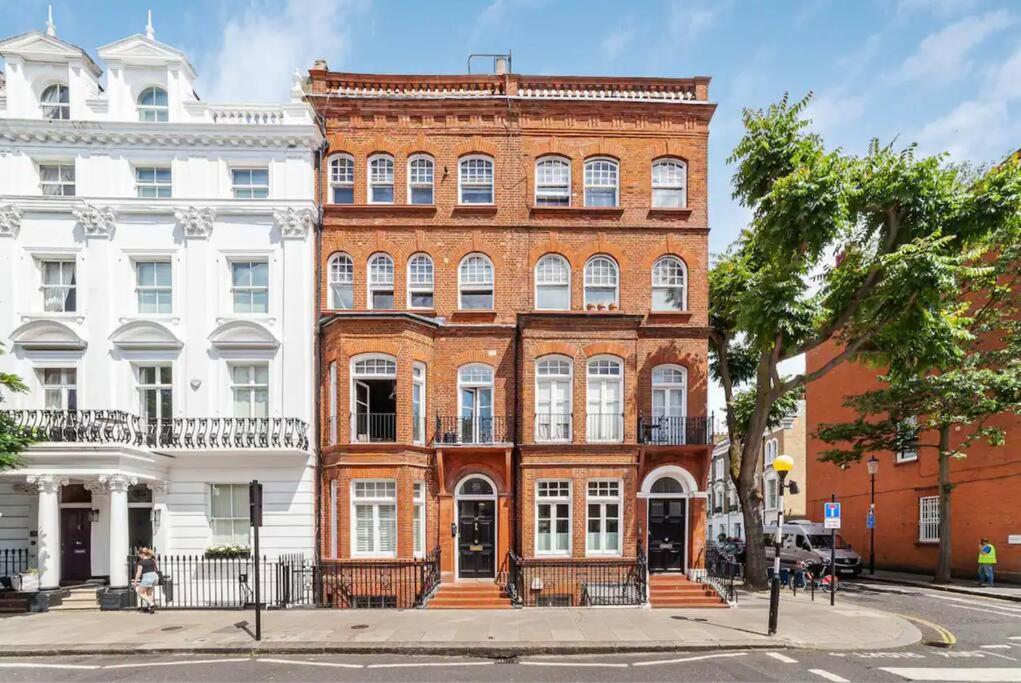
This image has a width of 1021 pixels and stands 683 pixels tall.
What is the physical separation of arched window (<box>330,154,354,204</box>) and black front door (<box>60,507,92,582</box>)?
11.2 meters

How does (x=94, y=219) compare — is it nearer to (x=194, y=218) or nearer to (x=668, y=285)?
(x=194, y=218)

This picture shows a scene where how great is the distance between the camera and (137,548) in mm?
17656

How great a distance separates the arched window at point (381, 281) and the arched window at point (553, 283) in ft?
14.2

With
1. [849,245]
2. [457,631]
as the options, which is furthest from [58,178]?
[849,245]

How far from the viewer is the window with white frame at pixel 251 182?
18.5m

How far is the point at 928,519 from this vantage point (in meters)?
25.7

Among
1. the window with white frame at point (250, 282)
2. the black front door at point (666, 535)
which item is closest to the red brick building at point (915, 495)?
the black front door at point (666, 535)

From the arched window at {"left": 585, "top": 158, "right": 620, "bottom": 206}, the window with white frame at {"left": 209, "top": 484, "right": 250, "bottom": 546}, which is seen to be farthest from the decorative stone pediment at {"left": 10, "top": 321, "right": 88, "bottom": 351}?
the arched window at {"left": 585, "top": 158, "right": 620, "bottom": 206}

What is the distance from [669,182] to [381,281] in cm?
909

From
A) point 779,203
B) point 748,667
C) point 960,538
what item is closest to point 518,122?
point 779,203

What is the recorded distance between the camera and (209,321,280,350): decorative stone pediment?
17.8m

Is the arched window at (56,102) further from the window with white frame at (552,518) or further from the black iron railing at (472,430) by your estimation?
the window with white frame at (552,518)

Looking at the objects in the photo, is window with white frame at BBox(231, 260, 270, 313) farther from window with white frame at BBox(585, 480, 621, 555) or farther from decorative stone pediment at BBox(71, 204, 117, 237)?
window with white frame at BBox(585, 480, 621, 555)

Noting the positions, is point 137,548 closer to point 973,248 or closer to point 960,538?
point 973,248
